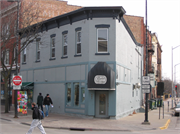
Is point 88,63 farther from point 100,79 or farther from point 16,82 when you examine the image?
point 16,82

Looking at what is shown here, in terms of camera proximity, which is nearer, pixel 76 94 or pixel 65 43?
pixel 76 94

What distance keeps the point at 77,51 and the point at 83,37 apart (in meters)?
1.43

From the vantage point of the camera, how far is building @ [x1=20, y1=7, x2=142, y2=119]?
19.0m

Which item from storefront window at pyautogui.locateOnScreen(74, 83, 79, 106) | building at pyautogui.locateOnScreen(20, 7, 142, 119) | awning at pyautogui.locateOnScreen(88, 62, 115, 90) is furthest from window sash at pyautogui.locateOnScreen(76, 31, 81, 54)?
awning at pyautogui.locateOnScreen(88, 62, 115, 90)

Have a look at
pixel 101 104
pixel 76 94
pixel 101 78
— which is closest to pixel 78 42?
pixel 101 78

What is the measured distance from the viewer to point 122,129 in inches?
577

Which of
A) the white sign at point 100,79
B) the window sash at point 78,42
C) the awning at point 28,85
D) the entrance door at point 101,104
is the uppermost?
the window sash at point 78,42

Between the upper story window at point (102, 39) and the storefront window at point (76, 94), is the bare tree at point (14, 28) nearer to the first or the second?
the storefront window at point (76, 94)

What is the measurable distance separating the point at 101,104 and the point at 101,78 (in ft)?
7.36

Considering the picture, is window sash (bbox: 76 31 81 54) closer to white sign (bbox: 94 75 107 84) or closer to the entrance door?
white sign (bbox: 94 75 107 84)

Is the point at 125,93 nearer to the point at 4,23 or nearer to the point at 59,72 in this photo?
the point at 59,72

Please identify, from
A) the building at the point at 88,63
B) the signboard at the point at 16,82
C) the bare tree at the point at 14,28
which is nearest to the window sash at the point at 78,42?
the building at the point at 88,63

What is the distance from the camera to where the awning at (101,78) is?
18.2 meters

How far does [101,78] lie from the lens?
18.3 m
